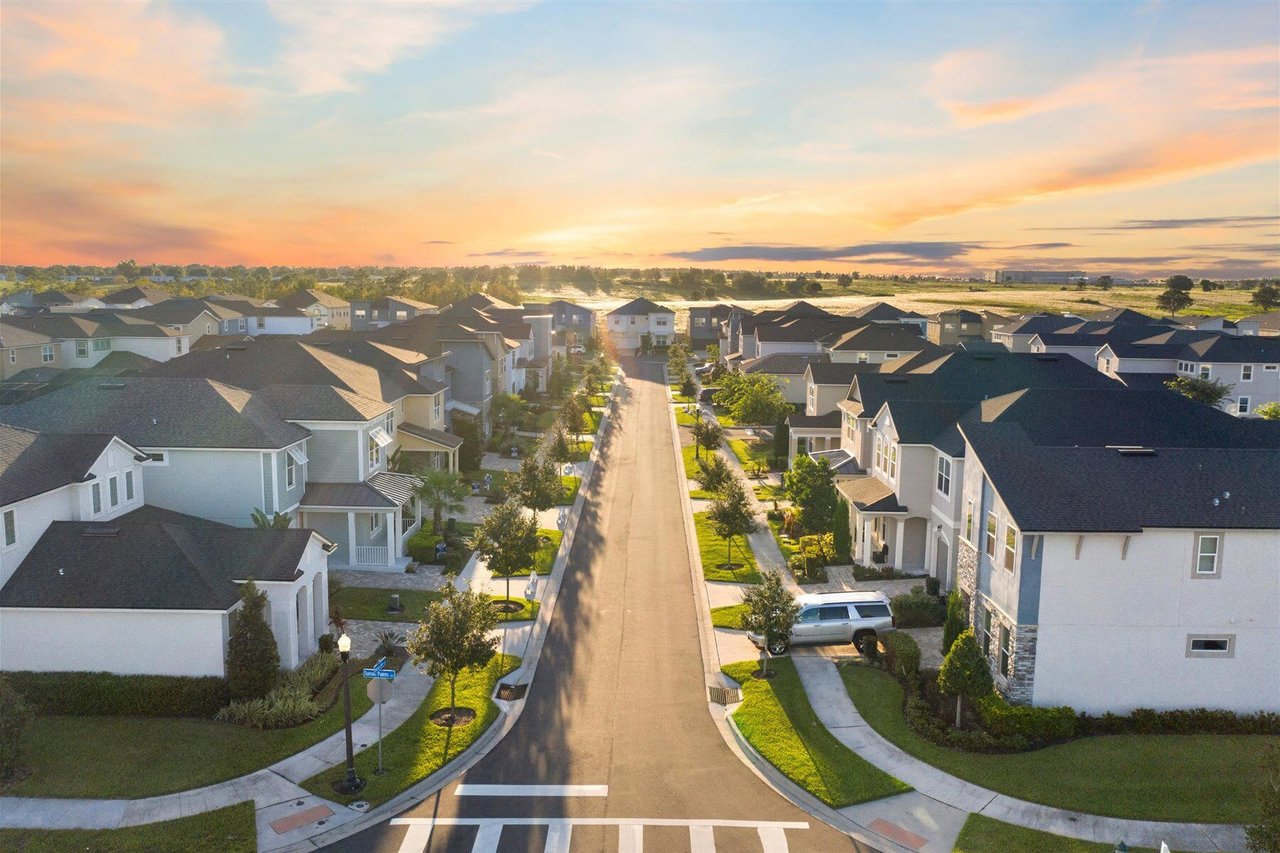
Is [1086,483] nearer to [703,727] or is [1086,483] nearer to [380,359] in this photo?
[703,727]

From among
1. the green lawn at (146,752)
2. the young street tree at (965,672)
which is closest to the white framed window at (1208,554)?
the young street tree at (965,672)

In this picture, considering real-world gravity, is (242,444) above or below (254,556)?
above

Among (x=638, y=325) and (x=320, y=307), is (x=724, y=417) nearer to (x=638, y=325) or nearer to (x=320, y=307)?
(x=320, y=307)

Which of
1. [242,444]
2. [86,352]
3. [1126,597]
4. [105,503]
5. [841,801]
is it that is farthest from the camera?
[86,352]

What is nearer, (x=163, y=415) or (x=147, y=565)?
(x=147, y=565)

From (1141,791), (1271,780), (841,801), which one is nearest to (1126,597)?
(1141,791)

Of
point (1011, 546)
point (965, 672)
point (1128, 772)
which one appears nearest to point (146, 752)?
point (965, 672)

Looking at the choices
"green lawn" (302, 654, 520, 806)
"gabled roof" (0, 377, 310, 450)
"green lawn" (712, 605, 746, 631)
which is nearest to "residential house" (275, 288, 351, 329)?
"gabled roof" (0, 377, 310, 450)
